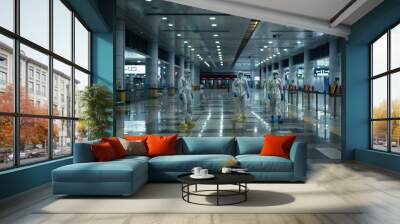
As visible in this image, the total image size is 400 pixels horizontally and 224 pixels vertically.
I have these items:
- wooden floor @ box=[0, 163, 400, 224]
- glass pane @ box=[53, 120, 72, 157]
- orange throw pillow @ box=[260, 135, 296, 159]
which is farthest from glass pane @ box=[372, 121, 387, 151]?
glass pane @ box=[53, 120, 72, 157]

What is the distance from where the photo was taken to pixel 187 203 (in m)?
6.04

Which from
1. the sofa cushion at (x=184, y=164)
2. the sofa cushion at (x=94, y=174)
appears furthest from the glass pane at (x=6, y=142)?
the sofa cushion at (x=184, y=164)

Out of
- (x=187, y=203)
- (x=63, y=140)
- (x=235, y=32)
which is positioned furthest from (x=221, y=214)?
(x=235, y=32)

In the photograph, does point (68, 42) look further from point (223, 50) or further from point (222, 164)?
point (223, 50)

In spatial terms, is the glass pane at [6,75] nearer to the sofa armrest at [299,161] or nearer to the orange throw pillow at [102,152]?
the orange throw pillow at [102,152]

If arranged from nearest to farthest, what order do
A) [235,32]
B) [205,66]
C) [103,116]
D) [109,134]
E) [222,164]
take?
1. [222,164]
2. [103,116]
3. [109,134]
4. [235,32]
5. [205,66]

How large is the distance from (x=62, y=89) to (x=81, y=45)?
158 cm

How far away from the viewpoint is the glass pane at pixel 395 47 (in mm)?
9760

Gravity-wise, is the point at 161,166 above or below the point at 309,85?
below

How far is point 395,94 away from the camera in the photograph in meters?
9.94

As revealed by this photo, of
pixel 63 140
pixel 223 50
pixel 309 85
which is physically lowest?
pixel 63 140

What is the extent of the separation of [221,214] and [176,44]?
37.4 feet

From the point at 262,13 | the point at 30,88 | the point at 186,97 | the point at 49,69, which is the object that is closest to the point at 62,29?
the point at 49,69

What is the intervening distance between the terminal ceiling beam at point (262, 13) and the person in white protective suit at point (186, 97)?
4.10 metres
